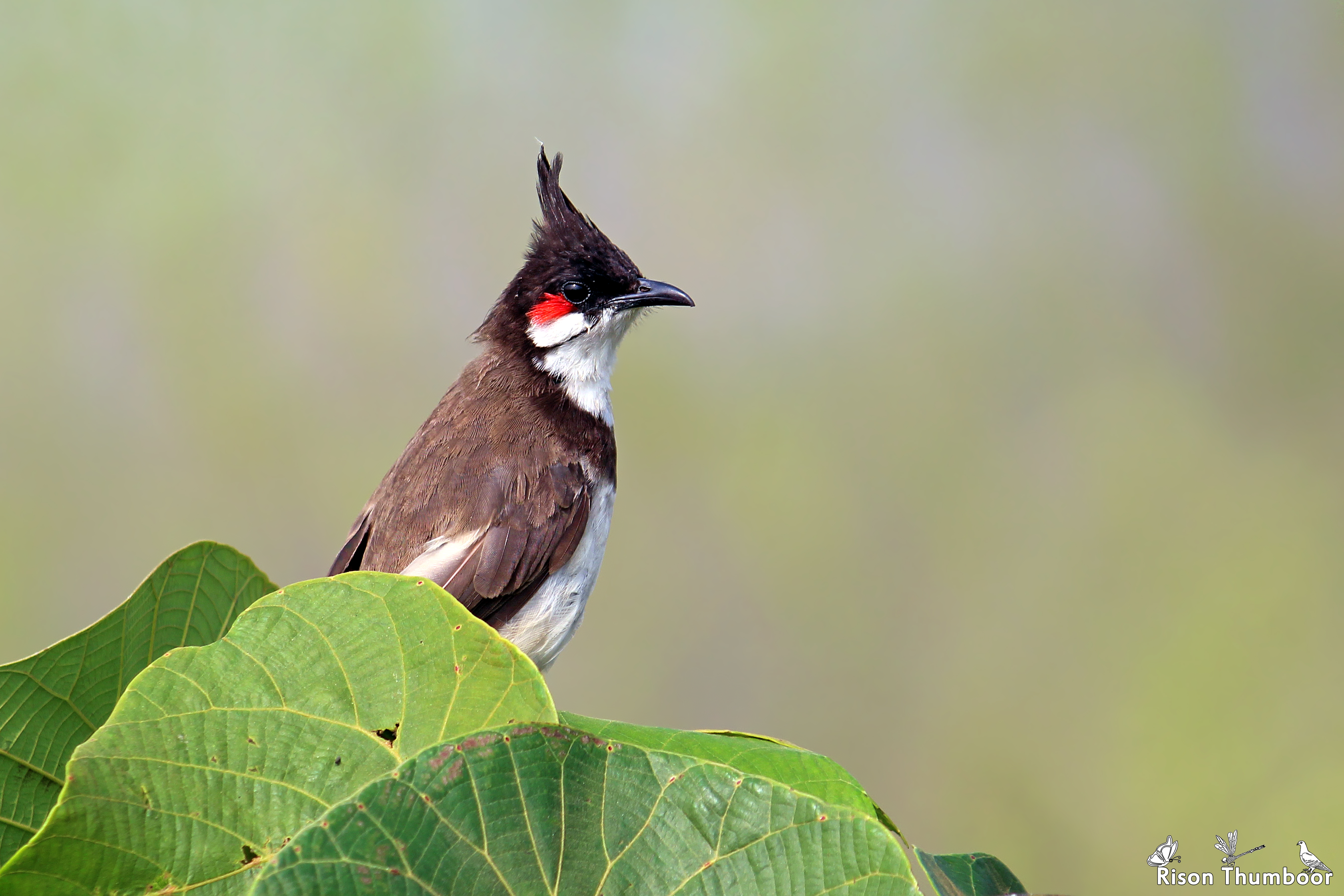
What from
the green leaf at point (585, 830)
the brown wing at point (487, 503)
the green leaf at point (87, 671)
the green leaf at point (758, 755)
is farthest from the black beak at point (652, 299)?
the green leaf at point (585, 830)

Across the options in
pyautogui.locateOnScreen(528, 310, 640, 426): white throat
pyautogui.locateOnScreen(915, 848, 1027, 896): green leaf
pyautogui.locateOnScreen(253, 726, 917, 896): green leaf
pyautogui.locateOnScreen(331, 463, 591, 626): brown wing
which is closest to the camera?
pyautogui.locateOnScreen(253, 726, 917, 896): green leaf

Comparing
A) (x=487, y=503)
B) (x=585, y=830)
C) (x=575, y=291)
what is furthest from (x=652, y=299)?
(x=585, y=830)

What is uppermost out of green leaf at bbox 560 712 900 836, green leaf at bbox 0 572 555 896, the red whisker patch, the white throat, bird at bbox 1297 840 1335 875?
the red whisker patch

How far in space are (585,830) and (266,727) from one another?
9.4 inches

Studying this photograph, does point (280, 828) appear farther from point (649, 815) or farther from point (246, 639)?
point (649, 815)

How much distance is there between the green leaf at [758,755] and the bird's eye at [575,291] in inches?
58.3

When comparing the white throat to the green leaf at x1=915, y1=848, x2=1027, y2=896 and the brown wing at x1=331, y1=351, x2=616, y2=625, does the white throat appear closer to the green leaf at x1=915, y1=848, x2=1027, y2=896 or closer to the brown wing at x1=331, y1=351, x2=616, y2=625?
the brown wing at x1=331, y1=351, x2=616, y2=625

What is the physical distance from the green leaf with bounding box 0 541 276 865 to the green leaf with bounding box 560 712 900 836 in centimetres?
39

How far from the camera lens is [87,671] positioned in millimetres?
801

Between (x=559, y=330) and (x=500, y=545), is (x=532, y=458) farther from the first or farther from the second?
(x=559, y=330)

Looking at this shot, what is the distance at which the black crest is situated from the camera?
7.06ft

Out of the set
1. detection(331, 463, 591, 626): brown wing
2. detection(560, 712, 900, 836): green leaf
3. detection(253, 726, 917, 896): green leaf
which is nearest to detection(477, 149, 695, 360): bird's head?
detection(331, 463, 591, 626): brown wing

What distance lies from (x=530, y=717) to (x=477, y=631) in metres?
0.08

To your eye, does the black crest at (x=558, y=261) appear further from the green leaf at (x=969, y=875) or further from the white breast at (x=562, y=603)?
the green leaf at (x=969, y=875)
